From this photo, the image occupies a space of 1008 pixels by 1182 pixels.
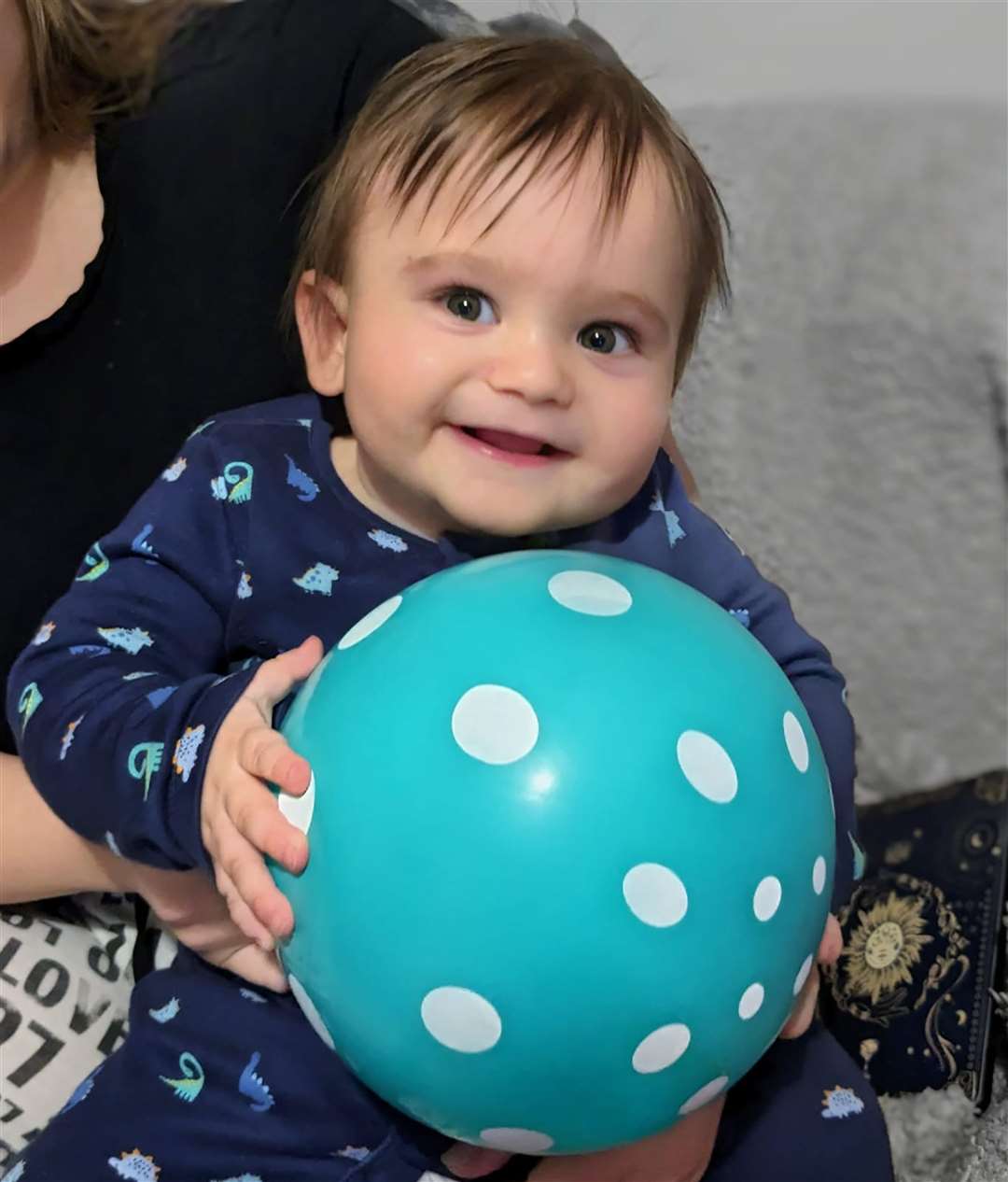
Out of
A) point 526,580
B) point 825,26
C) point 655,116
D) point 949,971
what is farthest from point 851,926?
point 825,26

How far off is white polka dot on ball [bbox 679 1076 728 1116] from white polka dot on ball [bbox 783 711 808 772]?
190mm

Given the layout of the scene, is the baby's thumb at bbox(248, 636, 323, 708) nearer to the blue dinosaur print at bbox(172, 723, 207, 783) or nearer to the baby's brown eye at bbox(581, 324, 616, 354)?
the blue dinosaur print at bbox(172, 723, 207, 783)

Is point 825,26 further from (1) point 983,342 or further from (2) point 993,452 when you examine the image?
(2) point 993,452

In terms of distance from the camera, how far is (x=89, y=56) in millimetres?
1117

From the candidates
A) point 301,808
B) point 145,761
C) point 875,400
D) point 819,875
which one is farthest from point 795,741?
point 875,400

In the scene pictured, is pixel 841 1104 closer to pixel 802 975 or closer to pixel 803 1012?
pixel 803 1012

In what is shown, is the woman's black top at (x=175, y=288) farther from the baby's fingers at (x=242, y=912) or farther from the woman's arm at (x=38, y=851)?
the baby's fingers at (x=242, y=912)

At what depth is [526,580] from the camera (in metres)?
0.74

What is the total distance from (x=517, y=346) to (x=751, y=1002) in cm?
44

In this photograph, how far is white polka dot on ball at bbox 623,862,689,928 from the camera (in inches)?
25.6

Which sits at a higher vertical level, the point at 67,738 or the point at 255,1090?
the point at 67,738

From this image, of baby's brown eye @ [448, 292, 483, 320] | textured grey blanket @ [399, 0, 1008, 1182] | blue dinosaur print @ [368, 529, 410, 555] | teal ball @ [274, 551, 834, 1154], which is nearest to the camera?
teal ball @ [274, 551, 834, 1154]

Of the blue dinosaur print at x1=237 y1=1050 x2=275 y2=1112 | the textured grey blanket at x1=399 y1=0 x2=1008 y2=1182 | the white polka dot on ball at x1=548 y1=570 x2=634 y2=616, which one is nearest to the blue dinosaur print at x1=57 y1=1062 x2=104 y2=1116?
the blue dinosaur print at x1=237 y1=1050 x2=275 y2=1112

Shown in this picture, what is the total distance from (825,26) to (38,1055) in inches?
47.0
